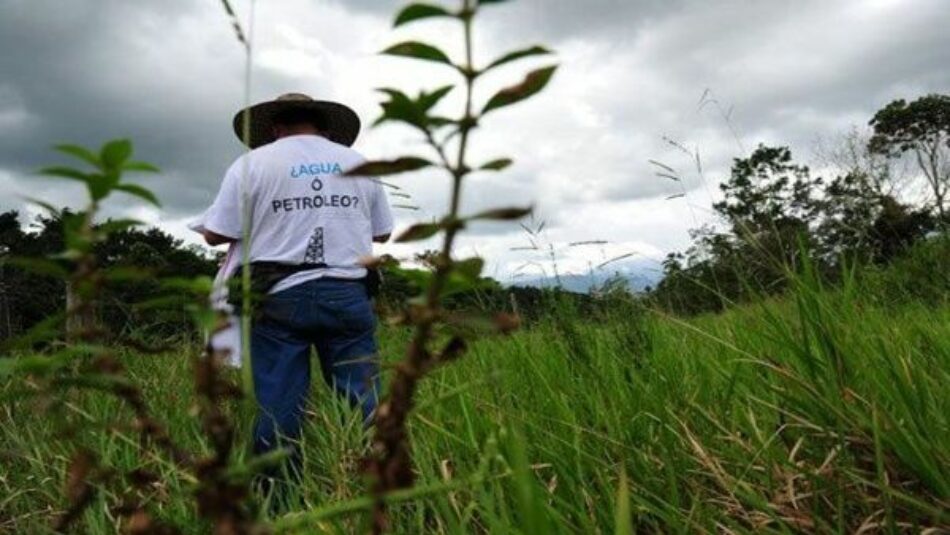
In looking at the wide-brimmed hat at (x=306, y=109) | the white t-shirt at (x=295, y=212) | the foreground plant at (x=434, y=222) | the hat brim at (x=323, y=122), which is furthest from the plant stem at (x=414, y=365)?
the hat brim at (x=323, y=122)

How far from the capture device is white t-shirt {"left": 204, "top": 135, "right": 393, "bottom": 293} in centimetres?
343

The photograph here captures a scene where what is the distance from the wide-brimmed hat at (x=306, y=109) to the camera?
368cm

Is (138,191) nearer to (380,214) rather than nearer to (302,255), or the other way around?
(302,255)

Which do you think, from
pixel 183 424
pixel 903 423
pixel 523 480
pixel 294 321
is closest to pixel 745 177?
pixel 294 321

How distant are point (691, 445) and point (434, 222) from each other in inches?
49.1

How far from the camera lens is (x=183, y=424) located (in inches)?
117

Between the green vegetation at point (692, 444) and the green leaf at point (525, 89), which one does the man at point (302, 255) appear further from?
the green leaf at point (525, 89)

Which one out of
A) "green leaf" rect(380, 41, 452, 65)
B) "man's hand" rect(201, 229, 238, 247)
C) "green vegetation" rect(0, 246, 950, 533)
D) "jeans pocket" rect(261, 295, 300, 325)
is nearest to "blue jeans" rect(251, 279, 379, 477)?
"jeans pocket" rect(261, 295, 300, 325)

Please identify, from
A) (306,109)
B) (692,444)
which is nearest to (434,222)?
(692,444)

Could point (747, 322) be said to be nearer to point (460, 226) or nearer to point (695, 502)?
point (695, 502)

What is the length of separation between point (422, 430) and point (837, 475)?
1.16 m

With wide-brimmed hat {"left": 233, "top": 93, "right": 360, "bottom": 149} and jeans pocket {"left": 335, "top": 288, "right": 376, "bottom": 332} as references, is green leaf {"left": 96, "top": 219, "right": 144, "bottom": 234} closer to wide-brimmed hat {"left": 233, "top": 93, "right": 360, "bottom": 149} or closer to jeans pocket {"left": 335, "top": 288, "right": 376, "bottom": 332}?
→ jeans pocket {"left": 335, "top": 288, "right": 376, "bottom": 332}

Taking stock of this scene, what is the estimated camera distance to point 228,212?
3.47m

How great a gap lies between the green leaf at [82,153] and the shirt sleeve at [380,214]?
10.8 feet
